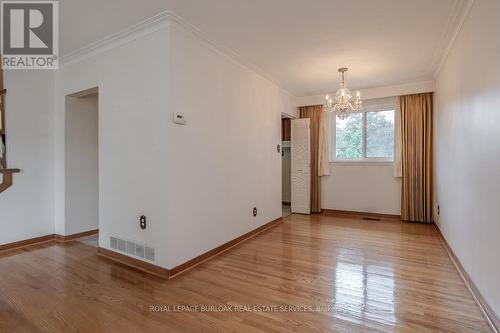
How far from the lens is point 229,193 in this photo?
3473 millimetres

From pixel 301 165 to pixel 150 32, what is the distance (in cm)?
388

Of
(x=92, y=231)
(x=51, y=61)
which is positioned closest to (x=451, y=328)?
(x=92, y=231)

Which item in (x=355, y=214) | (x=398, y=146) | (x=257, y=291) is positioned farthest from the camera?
(x=355, y=214)

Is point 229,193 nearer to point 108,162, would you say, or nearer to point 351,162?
point 108,162

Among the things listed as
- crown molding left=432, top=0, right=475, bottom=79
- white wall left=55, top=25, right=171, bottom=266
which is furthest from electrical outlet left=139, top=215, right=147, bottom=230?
crown molding left=432, top=0, right=475, bottom=79

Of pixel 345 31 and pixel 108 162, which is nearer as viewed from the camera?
pixel 345 31

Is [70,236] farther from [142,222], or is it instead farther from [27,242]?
[142,222]

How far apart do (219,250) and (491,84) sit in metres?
3.01

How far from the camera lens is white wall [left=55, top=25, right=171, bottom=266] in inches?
103

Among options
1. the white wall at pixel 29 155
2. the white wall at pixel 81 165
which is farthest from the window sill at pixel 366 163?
the white wall at pixel 29 155

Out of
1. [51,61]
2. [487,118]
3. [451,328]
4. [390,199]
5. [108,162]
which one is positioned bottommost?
[451,328]

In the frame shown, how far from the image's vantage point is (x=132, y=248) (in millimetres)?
2873

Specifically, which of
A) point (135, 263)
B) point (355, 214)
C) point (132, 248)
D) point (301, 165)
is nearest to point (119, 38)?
point (132, 248)

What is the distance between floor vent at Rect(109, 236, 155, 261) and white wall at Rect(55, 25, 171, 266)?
0.06 metres
